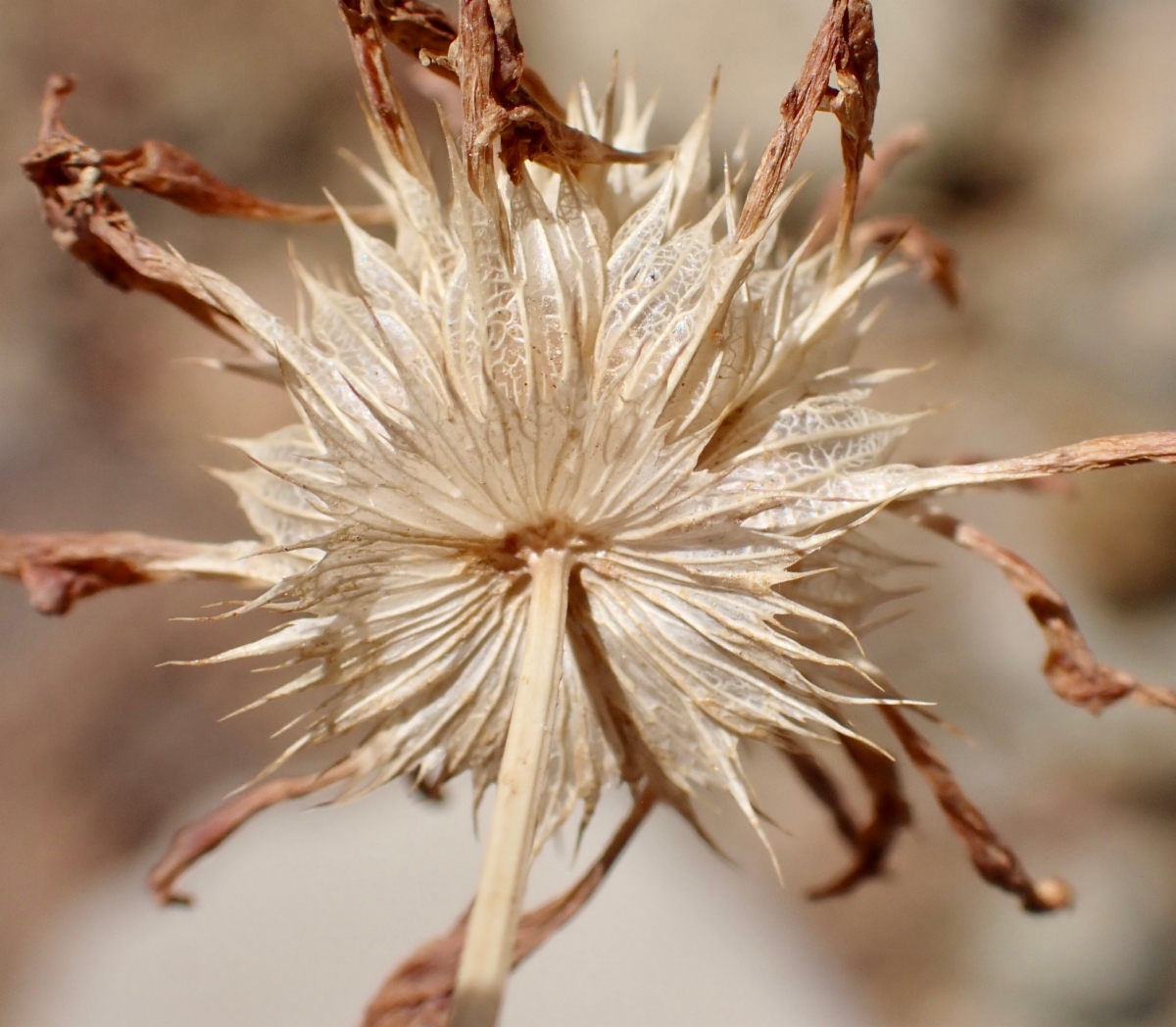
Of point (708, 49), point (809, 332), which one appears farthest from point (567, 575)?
point (708, 49)

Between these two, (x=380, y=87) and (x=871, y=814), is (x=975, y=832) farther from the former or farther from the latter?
(x=380, y=87)

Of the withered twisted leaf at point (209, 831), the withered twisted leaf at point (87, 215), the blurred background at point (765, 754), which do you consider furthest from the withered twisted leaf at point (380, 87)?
the blurred background at point (765, 754)

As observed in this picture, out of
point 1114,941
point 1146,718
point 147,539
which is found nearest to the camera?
point 147,539

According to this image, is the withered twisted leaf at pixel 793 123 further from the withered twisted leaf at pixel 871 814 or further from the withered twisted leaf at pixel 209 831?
the withered twisted leaf at pixel 209 831

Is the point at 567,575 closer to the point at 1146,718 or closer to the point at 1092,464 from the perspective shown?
the point at 1092,464

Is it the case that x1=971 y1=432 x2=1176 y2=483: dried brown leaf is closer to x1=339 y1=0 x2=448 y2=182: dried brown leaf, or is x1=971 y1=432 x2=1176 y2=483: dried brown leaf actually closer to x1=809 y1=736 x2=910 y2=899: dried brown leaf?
x1=809 y1=736 x2=910 y2=899: dried brown leaf

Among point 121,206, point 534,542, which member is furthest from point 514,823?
point 121,206

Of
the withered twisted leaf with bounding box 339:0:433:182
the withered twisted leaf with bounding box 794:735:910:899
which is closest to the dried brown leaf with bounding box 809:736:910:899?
the withered twisted leaf with bounding box 794:735:910:899
